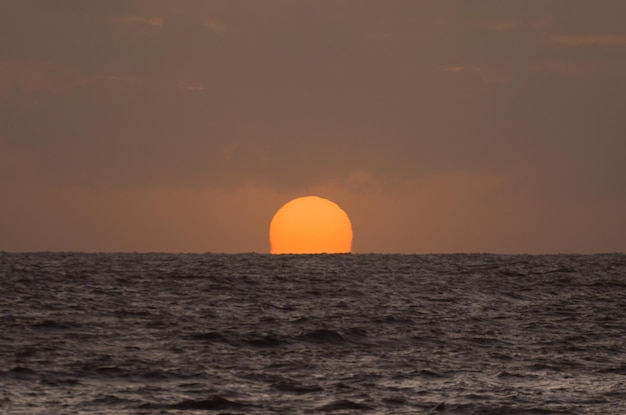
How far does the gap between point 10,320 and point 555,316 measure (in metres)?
24.2

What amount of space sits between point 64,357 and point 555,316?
25753mm

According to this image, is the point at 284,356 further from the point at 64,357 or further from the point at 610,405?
the point at 610,405

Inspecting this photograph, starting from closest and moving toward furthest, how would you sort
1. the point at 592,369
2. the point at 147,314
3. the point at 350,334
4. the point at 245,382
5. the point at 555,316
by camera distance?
the point at 245,382
the point at 592,369
the point at 350,334
the point at 147,314
the point at 555,316

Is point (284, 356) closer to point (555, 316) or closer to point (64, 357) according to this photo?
point (64, 357)

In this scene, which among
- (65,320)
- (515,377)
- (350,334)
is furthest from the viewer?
(65,320)

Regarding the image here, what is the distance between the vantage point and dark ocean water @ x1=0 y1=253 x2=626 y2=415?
2367 cm

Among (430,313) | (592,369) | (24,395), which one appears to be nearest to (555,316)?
(430,313)

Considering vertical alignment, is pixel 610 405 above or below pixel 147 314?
below

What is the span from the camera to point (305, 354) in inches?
1258

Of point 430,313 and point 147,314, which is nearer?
point 147,314

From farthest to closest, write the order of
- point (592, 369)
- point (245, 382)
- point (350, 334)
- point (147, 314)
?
point (147, 314) → point (350, 334) → point (592, 369) → point (245, 382)

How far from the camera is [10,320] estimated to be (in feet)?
130

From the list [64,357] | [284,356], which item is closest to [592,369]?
[284,356]

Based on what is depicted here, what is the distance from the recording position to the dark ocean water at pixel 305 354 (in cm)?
2367
